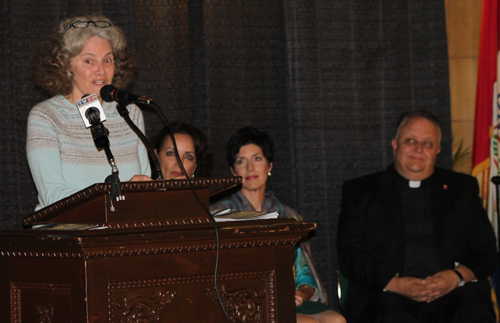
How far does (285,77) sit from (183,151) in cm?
99

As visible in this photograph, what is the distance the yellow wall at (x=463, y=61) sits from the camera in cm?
437

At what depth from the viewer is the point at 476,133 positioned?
403 centimetres

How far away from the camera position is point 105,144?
168 centimetres

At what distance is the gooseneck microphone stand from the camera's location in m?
1.49

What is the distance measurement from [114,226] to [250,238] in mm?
374

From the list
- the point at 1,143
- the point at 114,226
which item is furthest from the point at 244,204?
the point at 114,226

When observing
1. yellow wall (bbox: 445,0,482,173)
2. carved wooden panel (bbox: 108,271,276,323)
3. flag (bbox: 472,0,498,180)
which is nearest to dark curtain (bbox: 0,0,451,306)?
flag (bbox: 472,0,498,180)

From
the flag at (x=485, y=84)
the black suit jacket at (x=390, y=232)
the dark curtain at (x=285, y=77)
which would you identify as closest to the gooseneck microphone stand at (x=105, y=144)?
the dark curtain at (x=285, y=77)

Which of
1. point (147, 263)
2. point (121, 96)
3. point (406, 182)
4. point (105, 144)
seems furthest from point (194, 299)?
point (406, 182)

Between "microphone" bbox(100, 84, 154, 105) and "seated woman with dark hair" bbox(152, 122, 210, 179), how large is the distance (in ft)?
A: 4.69

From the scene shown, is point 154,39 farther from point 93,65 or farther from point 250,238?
point 250,238

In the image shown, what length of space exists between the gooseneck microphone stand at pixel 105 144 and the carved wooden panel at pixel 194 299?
0.22 m

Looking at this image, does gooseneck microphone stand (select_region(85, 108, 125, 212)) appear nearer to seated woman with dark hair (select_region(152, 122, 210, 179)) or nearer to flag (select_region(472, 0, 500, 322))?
seated woman with dark hair (select_region(152, 122, 210, 179))

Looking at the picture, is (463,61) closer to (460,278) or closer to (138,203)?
(460,278)
